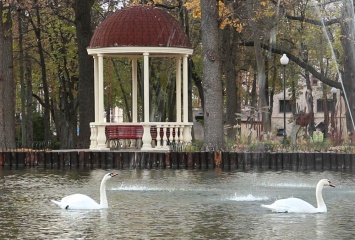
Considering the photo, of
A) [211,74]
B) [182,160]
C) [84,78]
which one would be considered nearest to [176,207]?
[182,160]

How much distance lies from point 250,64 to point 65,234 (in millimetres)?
46347

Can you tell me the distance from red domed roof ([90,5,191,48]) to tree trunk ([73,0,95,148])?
343 cm

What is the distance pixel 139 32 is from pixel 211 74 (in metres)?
3.60

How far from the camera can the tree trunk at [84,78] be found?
45406 mm

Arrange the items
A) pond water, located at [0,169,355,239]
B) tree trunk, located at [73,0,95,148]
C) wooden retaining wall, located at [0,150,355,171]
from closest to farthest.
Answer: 1. pond water, located at [0,169,355,239]
2. wooden retaining wall, located at [0,150,355,171]
3. tree trunk, located at [73,0,95,148]

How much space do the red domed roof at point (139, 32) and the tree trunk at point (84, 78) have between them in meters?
3.43

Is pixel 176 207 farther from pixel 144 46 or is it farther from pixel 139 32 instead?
pixel 139 32

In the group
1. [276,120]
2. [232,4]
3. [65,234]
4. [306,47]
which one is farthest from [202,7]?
[276,120]

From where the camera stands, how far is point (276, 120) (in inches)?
4313

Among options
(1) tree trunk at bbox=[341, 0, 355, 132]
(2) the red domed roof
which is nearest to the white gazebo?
(2) the red domed roof

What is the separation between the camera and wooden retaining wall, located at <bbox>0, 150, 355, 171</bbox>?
118 feet

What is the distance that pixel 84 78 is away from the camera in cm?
4538

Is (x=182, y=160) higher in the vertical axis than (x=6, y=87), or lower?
lower

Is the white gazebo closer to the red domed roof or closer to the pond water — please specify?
the red domed roof
